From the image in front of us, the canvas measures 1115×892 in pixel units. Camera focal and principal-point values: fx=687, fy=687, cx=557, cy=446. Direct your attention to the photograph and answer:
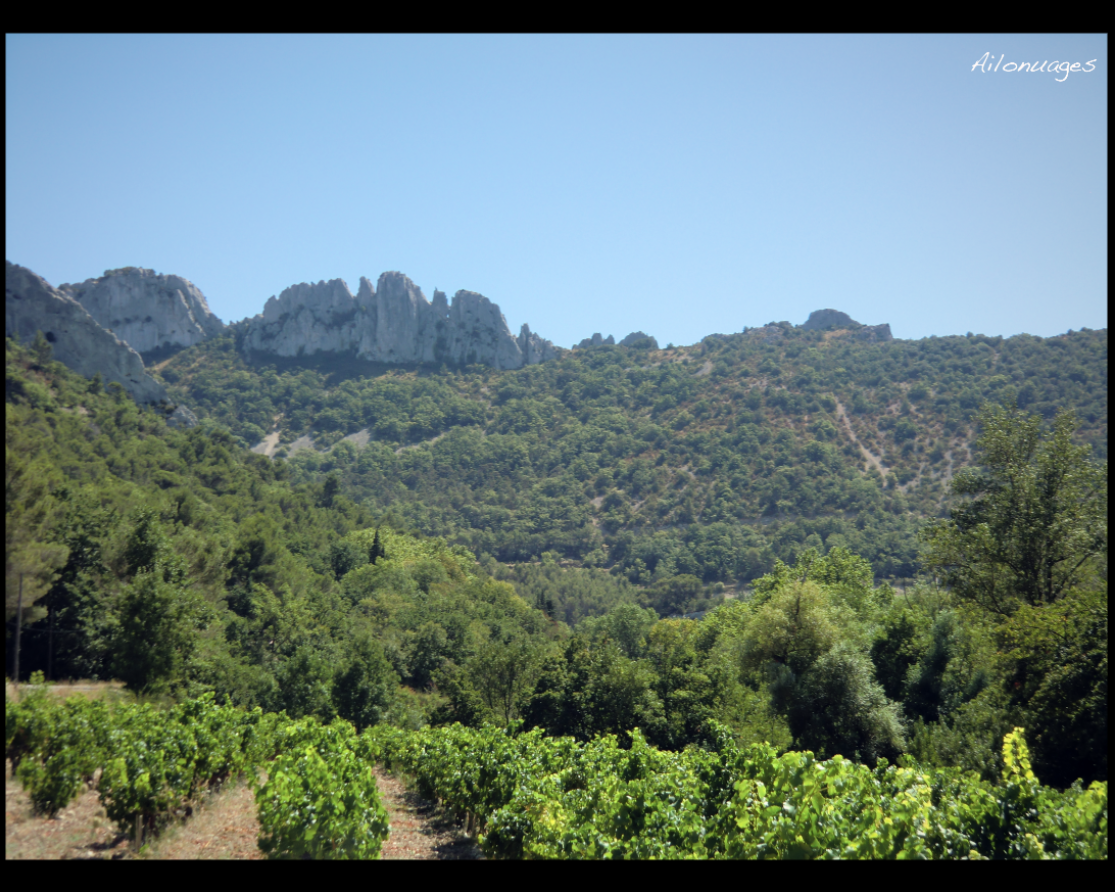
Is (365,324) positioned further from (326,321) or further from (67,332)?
(67,332)

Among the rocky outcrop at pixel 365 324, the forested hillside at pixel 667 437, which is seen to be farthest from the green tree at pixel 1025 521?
the rocky outcrop at pixel 365 324

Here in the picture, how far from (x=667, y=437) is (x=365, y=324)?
286ft

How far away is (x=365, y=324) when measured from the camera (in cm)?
18562

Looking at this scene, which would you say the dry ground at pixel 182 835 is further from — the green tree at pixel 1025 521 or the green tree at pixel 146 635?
the green tree at pixel 1025 521

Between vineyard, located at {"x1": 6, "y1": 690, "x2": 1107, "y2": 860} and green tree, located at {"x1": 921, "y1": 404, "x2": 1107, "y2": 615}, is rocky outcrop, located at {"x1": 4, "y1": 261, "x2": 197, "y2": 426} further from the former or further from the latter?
green tree, located at {"x1": 921, "y1": 404, "x2": 1107, "y2": 615}

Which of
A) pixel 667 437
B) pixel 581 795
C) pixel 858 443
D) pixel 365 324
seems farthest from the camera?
pixel 365 324

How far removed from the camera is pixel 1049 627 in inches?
624

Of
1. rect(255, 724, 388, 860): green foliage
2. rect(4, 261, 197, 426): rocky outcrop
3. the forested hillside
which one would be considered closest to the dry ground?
rect(255, 724, 388, 860): green foliage

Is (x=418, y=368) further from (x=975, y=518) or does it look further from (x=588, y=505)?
(x=975, y=518)

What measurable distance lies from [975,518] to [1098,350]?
5637 inches

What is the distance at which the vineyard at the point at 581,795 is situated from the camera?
644 centimetres

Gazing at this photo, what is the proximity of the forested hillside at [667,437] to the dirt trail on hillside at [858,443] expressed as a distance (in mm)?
452

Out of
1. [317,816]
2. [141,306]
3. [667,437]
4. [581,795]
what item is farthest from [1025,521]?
[141,306]
